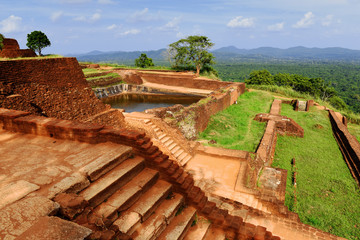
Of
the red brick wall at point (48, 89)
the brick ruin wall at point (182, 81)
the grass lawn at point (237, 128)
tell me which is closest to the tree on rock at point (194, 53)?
the brick ruin wall at point (182, 81)

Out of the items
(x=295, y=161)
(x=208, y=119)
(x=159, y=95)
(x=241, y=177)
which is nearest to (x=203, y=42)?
(x=159, y=95)

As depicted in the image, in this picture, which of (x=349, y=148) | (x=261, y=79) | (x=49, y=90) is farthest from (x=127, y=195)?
(x=261, y=79)

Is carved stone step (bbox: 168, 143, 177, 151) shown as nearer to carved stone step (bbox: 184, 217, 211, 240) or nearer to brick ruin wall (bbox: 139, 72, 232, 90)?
carved stone step (bbox: 184, 217, 211, 240)

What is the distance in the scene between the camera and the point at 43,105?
719 centimetres

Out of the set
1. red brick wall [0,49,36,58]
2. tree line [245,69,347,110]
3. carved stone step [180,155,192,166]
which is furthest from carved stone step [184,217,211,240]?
tree line [245,69,347,110]

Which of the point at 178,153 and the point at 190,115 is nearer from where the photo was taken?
the point at 178,153

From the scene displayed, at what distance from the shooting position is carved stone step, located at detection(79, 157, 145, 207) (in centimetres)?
249

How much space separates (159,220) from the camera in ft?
8.75

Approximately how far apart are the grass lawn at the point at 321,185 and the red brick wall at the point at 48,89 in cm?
832

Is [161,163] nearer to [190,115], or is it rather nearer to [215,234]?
[215,234]

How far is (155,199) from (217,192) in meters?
3.45

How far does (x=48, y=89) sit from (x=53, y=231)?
7181 millimetres

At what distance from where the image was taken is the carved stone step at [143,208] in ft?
8.02

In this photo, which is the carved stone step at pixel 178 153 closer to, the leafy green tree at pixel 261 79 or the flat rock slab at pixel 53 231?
the flat rock slab at pixel 53 231
